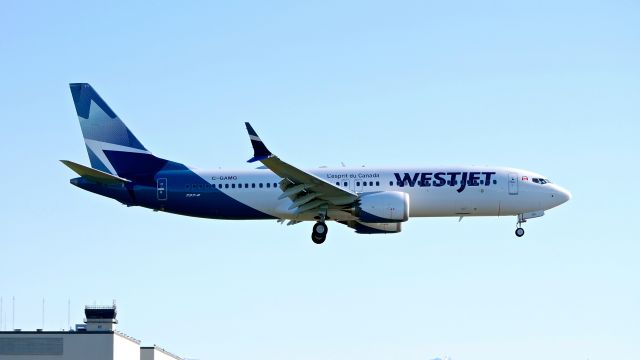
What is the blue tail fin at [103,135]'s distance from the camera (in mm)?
90125

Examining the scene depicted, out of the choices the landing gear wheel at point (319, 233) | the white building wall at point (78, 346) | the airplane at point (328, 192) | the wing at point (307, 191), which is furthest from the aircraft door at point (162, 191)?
the white building wall at point (78, 346)

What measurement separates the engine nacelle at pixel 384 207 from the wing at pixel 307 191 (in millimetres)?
736

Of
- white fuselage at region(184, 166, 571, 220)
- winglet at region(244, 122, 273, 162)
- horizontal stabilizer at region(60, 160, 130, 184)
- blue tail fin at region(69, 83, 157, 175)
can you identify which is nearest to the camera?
winglet at region(244, 122, 273, 162)

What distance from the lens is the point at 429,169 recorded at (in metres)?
86.4

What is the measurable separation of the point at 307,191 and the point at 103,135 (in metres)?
14.7

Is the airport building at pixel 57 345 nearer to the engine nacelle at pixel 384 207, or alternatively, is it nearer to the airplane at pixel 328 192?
the airplane at pixel 328 192

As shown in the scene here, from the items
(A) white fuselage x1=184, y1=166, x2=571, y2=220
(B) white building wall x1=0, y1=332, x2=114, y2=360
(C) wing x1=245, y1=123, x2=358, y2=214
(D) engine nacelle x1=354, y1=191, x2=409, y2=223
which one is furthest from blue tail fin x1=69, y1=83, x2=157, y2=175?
(B) white building wall x1=0, y1=332, x2=114, y2=360

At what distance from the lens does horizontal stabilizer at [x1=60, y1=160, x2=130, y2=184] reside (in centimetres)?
8535

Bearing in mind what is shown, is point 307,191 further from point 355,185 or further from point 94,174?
point 94,174

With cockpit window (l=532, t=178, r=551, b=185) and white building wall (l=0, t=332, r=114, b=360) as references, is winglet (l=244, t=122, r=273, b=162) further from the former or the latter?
white building wall (l=0, t=332, r=114, b=360)

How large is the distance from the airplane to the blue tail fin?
0.24 m

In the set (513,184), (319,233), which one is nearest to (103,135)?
(319,233)

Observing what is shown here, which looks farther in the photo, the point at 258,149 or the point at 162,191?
the point at 162,191

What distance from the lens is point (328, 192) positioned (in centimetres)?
8425
